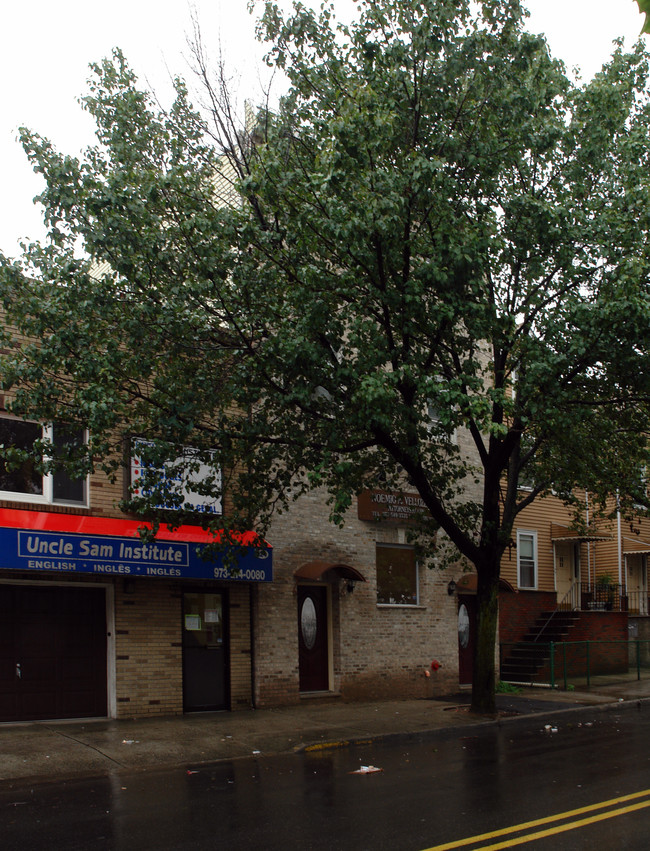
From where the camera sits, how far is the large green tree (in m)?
11.9

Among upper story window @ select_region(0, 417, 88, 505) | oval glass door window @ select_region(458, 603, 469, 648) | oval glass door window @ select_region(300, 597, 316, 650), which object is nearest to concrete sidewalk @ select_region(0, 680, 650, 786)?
oval glass door window @ select_region(300, 597, 316, 650)

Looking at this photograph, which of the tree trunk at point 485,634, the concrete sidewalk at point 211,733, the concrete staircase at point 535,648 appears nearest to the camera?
the concrete sidewalk at point 211,733

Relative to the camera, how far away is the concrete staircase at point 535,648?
22.4 metres

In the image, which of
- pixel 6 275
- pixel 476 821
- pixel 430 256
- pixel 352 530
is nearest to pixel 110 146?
pixel 6 275

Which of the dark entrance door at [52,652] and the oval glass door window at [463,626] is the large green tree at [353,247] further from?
the oval glass door window at [463,626]

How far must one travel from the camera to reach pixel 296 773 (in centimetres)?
1062

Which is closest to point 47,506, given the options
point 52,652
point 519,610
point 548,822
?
point 52,652

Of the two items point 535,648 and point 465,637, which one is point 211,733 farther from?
point 535,648

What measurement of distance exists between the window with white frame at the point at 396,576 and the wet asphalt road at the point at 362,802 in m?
7.25

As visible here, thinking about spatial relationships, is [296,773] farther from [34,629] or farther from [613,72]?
[613,72]

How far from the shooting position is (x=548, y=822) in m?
7.48

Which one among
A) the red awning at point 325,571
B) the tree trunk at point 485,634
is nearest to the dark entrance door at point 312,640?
the red awning at point 325,571

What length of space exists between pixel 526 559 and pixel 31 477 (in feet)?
53.6

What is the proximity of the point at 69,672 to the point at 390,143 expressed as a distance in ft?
32.7
